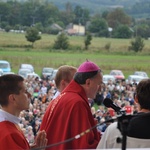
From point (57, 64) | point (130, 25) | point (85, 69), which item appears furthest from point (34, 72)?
point (85, 69)

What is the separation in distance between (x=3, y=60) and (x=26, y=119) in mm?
2000

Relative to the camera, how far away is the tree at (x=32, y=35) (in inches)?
327

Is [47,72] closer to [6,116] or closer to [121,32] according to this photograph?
[121,32]

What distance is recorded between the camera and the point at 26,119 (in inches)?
261

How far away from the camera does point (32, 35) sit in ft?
27.6

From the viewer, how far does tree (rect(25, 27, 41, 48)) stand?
8.30 metres

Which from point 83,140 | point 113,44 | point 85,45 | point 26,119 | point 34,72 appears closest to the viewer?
point 83,140

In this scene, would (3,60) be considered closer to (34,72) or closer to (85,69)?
(34,72)

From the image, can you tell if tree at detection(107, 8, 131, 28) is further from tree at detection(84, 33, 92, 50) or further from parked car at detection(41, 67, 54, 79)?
parked car at detection(41, 67, 54, 79)

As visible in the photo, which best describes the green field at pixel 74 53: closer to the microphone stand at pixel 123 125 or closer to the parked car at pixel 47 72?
the parked car at pixel 47 72

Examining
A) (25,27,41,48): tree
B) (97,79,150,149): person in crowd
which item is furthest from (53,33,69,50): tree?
(97,79,150,149): person in crowd

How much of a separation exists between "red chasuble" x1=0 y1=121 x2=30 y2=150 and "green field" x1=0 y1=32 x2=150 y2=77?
6.23 m

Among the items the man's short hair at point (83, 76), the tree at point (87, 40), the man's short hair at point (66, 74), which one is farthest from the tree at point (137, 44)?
the man's short hair at point (83, 76)

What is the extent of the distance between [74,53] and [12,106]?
759 cm
